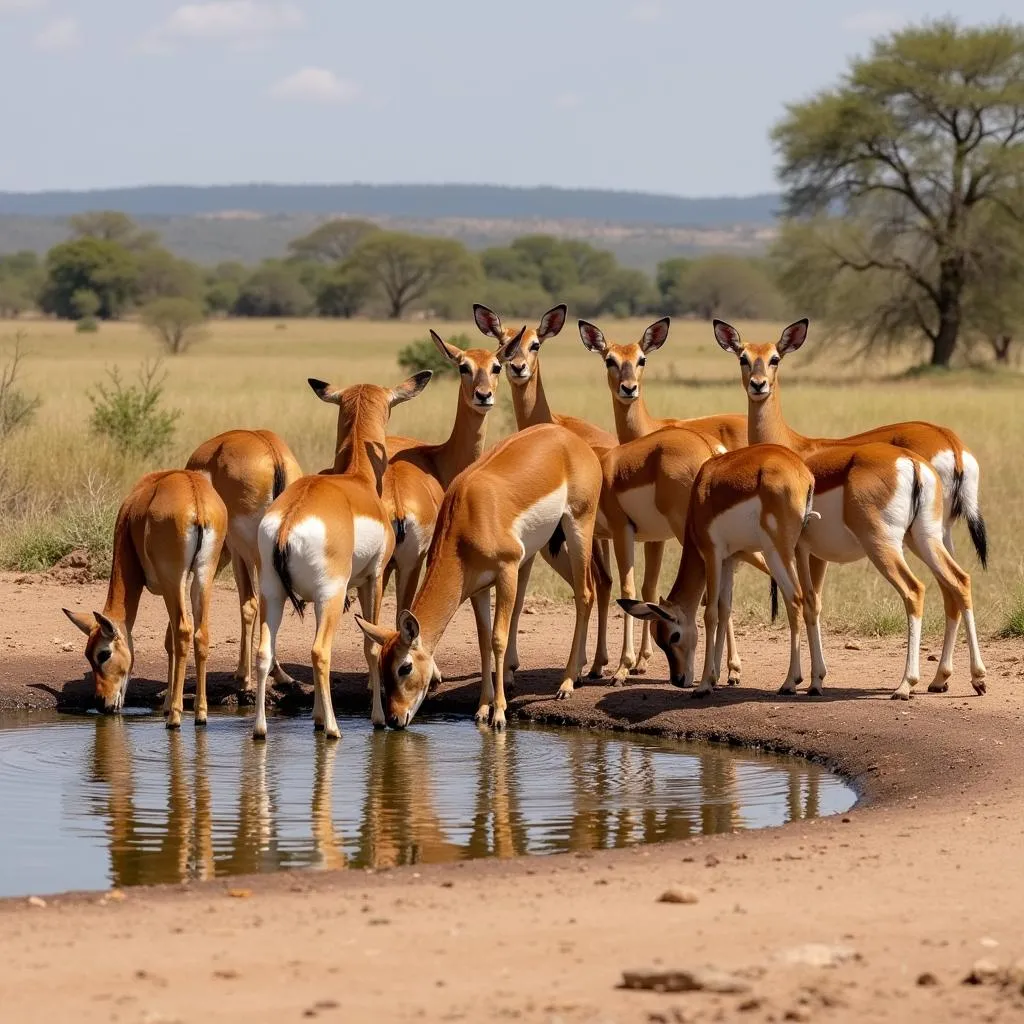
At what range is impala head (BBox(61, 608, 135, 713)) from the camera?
10812mm

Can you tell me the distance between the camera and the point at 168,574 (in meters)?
10.6

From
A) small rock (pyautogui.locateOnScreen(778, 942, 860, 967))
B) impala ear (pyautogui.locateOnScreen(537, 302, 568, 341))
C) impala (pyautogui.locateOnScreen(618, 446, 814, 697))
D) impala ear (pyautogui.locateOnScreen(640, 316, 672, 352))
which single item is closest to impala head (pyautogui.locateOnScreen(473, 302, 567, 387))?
impala ear (pyautogui.locateOnScreen(537, 302, 568, 341))

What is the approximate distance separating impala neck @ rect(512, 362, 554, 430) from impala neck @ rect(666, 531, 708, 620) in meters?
1.96

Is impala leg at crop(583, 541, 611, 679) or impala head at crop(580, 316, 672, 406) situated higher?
impala head at crop(580, 316, 672, 406)

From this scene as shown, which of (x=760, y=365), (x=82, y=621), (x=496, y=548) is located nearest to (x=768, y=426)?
(x=760, y=365)

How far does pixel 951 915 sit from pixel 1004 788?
8.13 ft

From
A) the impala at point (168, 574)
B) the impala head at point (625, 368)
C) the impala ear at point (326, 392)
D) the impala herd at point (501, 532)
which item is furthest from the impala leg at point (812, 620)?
the impala at point (168, 574)

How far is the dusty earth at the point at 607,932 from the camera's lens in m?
5.18

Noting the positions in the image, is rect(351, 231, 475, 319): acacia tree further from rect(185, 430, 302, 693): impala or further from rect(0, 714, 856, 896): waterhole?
rect(0, 714, 856, 896): waterhole

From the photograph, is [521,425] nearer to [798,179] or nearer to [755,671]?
[755,671]

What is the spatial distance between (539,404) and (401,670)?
10.4 feet

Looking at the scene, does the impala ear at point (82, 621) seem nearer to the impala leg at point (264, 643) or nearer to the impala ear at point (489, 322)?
the impala leg at point (264, 643)

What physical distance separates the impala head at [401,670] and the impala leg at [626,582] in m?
1.70

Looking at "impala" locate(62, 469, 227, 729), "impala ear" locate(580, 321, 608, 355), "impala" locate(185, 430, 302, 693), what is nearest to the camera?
"impala" locate(62, 469, 227, 729)
